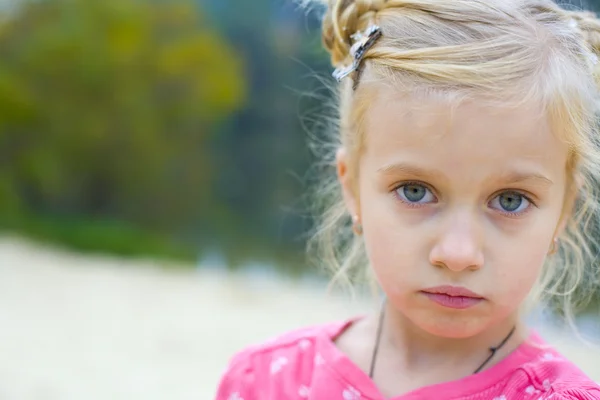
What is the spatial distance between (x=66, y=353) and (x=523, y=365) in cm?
462

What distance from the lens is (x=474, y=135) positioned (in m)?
1.30

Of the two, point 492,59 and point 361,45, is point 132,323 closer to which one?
point 361,45

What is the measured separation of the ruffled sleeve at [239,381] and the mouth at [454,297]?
0.47 m

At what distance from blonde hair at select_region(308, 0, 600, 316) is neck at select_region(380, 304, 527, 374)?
25cm

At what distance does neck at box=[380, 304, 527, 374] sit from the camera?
59.2 inches

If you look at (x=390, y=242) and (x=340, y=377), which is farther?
(x=340, y=377)

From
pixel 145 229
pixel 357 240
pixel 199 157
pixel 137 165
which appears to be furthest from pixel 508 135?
pixel 199 157

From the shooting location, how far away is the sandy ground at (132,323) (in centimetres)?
500

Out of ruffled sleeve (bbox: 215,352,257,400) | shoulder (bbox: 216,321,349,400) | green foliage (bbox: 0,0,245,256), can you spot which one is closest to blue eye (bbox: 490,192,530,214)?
shoulder (bbox: 216,321,349,400)

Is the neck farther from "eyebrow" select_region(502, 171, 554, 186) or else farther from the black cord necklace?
"eyebrow" select_region(502, 171, 554, 186)

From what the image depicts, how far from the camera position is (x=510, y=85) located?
1.32 metres

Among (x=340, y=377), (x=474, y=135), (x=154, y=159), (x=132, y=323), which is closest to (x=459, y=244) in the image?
(x=474, y=135)

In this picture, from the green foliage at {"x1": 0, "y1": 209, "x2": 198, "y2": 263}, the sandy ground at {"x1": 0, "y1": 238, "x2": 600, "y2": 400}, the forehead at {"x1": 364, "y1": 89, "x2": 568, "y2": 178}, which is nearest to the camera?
the forehead at {"x1": 364, "y1": 89, "x2": 568, "y2": 178}

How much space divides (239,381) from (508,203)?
0.66 m
